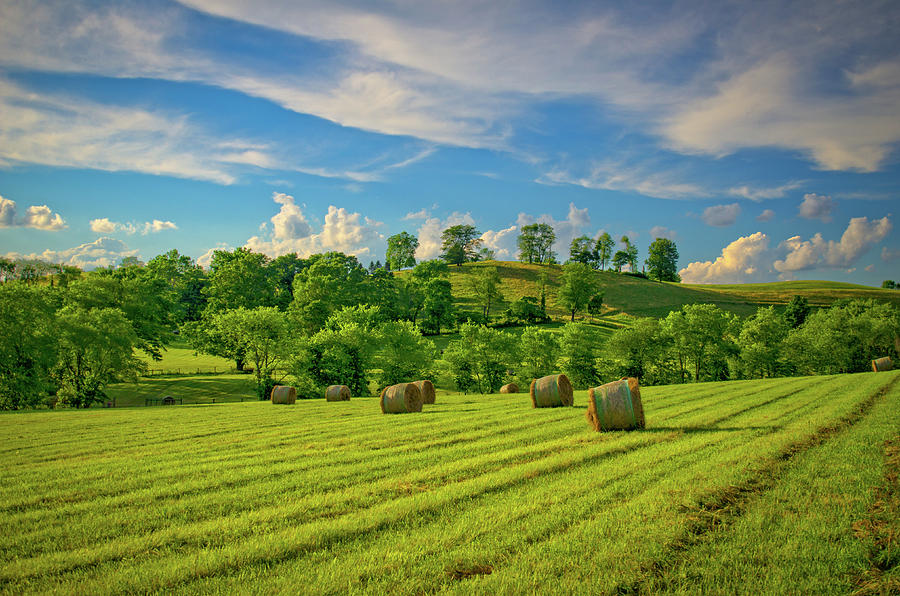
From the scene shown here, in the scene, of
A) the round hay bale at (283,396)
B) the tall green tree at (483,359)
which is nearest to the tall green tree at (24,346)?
the round hay bale at (283,396)

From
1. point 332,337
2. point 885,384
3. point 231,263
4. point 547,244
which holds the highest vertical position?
point 547,244

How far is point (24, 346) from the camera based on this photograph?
3638 centimetres

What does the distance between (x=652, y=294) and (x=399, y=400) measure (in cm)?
10381

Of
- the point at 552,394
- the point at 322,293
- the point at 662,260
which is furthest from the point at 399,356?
the point at 662,260

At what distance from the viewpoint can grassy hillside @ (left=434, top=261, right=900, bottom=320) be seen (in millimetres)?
101125

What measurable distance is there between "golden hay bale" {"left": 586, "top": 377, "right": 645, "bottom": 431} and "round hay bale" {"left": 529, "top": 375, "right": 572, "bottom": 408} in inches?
287

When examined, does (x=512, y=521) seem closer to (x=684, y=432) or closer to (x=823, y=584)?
(x=823, y=584)

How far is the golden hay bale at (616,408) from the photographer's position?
42.5 feet

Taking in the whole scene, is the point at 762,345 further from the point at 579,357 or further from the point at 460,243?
the point at 460,243

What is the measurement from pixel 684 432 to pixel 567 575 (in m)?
9.59

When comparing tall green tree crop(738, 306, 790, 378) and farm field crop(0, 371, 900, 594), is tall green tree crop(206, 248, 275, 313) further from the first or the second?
tall green tree crop(738, 306, 790, 378)

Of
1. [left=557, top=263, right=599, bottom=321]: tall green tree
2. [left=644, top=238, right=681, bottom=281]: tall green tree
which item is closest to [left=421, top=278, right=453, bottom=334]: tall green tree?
[left=557, top=263, right=599, bottom=321]: tall green tree

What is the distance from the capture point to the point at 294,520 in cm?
674

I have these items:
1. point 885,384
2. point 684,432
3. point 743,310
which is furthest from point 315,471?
point 743,310
